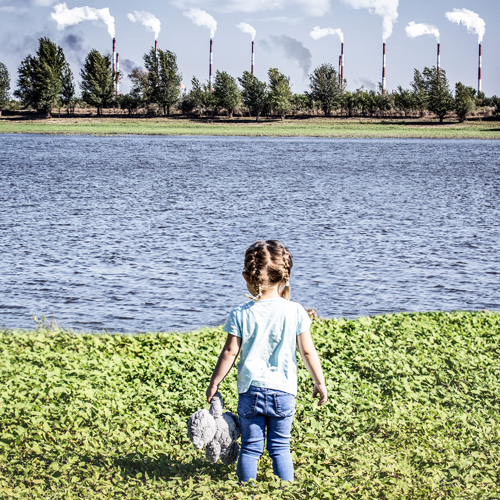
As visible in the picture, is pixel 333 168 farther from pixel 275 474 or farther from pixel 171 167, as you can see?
pixel 275 474

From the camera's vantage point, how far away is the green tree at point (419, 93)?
13325 centimetres

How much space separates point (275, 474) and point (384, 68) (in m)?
147

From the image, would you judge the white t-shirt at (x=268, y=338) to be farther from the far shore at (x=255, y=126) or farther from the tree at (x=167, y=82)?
the tree at (x=167, y=82)

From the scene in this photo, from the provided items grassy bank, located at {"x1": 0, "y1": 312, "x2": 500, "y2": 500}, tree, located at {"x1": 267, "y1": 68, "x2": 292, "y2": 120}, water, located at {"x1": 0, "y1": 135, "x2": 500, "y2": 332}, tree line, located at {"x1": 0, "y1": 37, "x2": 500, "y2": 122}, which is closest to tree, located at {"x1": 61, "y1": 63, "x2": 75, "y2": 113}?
tree line, located at {"x1": 0, "y1": 37, "x2": 500, "y2": 122}

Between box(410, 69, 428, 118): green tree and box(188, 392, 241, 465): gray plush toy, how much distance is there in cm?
13397

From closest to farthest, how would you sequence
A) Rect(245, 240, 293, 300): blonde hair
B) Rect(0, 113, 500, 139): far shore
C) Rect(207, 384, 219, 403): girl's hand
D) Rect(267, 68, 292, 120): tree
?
1. Rect(245, 240, 293, 300): blonde hair
2. Rect(207, 384, 219, 403): girl's hand
3. Rect(0, 113, 500, 139): far shore
4. Rect(267, 68, 292, 120): tree

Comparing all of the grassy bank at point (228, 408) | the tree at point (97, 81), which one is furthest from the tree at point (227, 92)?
the grassy bank at point (228, 408)

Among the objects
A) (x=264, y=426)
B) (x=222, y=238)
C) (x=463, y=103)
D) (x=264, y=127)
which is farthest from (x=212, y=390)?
(x=463, y=103)

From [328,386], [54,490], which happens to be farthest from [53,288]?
[54,490]

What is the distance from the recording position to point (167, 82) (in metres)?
144

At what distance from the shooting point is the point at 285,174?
48.0 meters

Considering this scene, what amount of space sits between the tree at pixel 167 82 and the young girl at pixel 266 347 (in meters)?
141

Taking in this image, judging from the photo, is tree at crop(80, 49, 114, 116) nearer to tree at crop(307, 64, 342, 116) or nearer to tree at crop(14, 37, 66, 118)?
tree at crop(14, 37, 66, 118)

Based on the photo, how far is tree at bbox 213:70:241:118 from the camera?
135 meters
